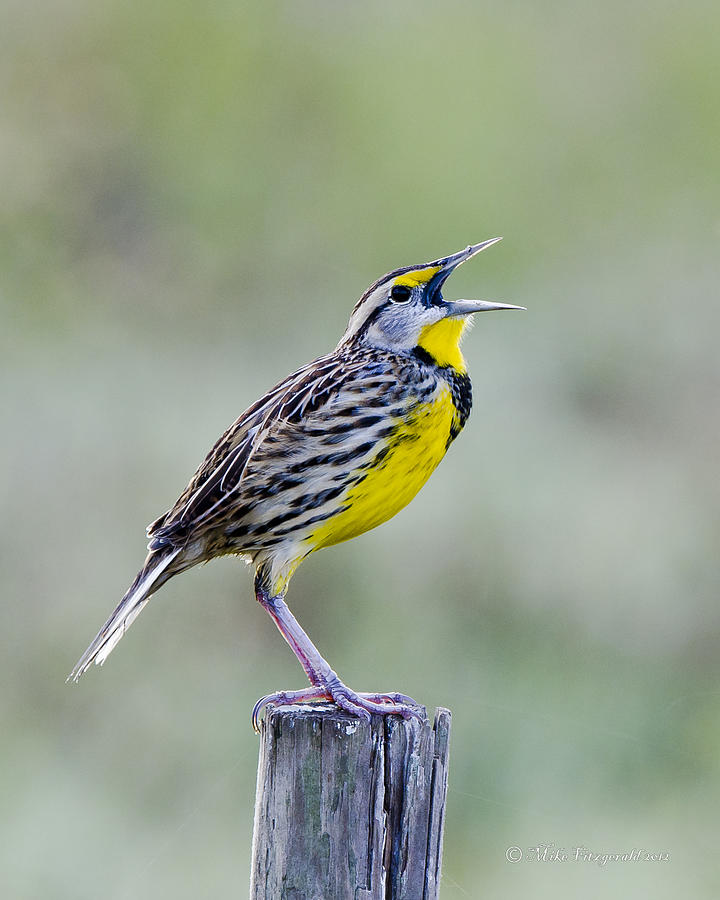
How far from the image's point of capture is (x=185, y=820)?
17.6 ft

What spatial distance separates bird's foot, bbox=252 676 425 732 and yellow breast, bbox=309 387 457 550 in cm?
32

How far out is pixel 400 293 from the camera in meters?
2.77

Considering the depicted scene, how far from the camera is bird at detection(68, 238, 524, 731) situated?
2.60 m

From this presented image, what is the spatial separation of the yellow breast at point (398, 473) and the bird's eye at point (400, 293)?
25 centimetres

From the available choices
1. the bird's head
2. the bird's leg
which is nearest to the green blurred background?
the bird's leg

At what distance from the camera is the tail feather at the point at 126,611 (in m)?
2.60

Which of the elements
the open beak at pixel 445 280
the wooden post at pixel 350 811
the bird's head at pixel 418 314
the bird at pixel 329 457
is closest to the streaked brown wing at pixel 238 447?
the bird at pixel 329 457

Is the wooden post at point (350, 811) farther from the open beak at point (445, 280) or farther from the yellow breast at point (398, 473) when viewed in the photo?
the open beak at point (445, 280)

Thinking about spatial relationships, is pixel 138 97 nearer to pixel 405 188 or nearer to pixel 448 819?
pixel 405 188

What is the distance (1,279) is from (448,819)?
14.5 ft

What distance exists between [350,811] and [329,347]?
4617mm

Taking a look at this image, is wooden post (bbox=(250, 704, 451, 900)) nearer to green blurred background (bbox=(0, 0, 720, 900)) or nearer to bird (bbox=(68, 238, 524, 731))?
bird (bbox=(68, 238, 524, 731))

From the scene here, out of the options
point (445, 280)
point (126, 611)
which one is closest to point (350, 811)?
point (126, 611)

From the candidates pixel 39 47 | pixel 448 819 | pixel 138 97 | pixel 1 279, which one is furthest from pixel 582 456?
pixel 39 47
